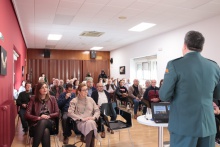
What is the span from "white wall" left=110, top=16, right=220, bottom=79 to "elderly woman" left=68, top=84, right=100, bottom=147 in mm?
4159

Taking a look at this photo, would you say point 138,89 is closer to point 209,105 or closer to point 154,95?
point 154,95

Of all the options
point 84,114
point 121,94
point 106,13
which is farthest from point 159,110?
point 121,94

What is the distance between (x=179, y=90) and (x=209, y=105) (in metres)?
0.27

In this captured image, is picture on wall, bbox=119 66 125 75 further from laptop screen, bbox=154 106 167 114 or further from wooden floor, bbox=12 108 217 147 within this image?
laptop screen, bbox=154 106 167 114

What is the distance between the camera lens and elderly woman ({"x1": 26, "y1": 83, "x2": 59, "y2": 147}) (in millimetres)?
3393

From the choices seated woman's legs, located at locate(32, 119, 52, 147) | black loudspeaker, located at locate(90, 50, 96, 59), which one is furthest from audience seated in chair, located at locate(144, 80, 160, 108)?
black loudspeaker, located at locate(90, 50, 96, 59)

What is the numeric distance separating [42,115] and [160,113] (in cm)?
210

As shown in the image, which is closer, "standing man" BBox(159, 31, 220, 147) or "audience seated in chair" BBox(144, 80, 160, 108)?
"standing man" BBox(159, 31, 220, 147)

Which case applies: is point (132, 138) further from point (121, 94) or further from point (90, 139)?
point (121, 94)

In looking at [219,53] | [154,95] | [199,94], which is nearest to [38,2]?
[154,95]

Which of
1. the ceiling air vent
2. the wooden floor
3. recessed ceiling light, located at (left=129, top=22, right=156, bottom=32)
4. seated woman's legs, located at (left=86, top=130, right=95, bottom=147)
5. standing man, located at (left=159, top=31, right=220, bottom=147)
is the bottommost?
the wooden floor

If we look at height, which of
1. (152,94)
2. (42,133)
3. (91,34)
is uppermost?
(91,34)

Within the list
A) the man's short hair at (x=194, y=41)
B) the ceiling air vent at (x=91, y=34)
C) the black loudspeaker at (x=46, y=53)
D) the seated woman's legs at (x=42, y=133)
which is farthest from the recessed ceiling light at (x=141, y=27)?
the black loudspeaker at (x=46, y=53)

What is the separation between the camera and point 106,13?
5.62 metres
